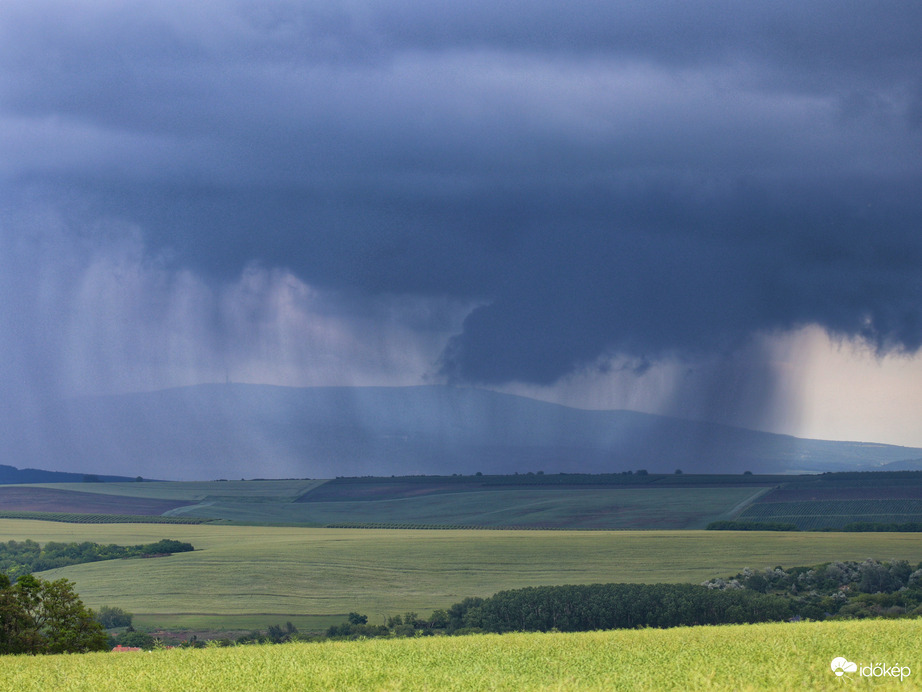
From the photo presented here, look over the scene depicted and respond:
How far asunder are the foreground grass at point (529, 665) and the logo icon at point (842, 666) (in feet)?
0.42

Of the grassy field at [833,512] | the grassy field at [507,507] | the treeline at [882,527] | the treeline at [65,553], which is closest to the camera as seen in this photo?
the treeline at [65,553]

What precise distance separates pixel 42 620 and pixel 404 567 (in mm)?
70870

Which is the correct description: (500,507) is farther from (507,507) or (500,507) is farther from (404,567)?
(404,567)

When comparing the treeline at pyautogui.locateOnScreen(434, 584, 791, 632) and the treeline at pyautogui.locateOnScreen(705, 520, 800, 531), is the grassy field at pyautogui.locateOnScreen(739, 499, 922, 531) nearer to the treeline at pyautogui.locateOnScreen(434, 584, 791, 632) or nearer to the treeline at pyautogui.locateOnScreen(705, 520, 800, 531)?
the treeline at pyautogui.locateOnScreen(705, 520, 800, 531)

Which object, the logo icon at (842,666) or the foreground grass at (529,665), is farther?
the logo icon at (842,666)

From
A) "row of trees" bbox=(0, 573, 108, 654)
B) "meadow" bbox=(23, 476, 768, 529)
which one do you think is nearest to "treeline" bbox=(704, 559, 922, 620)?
"meadow" bbox=(23, 476, 768, 529)

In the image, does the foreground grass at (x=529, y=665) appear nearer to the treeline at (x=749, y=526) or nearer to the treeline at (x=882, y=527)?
the treeline at (x=749, y=526)

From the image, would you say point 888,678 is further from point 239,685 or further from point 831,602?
point 831,602

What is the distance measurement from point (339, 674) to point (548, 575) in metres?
85.2

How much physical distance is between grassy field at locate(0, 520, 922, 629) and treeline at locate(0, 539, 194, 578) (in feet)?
15.8

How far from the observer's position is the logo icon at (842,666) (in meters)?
12.7

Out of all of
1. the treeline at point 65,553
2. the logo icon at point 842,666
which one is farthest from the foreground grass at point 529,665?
the treeline at point 65,553

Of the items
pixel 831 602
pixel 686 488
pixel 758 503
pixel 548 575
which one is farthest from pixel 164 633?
pixel 686 488

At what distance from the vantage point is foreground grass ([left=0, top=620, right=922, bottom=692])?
1252 cm
